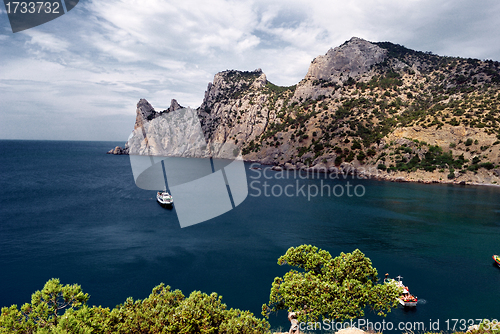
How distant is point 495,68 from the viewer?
113m

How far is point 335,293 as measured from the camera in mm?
16656

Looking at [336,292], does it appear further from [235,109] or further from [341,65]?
[235,109]

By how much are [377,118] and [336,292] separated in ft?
386

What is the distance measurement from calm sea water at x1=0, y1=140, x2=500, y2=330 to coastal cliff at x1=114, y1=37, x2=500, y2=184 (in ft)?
83.9

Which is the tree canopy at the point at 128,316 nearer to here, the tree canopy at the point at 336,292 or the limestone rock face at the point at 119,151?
the tree canopy at the point at 336,292

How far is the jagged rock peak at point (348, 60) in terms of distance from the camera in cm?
14038

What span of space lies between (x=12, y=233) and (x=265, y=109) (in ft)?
452

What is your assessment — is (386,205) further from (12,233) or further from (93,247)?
(12,233)

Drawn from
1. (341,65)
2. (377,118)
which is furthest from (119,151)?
(377,118)

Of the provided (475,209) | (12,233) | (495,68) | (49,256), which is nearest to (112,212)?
(12,233)

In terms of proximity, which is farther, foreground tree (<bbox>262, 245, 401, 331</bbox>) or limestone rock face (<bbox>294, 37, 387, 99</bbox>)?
limestone rock face (<bbox>294, 37, 387, 99</bbox>)

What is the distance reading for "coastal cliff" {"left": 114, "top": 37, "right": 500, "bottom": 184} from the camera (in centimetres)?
9000

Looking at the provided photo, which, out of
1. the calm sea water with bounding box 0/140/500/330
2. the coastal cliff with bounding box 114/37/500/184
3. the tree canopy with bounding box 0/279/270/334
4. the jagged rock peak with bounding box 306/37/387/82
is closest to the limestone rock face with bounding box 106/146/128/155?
the coastal cliff with bounding box 114/37/500/184

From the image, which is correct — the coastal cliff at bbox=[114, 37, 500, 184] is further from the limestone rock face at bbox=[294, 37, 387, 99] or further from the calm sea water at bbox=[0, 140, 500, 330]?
the calm sea water at bbox=[0, 140, 500, 330]
